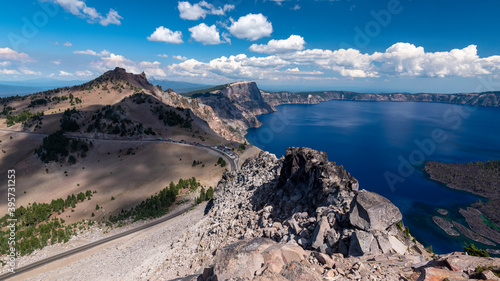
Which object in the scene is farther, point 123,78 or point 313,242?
point 123,78

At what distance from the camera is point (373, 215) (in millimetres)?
17391

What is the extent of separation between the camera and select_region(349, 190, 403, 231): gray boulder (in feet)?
56.5

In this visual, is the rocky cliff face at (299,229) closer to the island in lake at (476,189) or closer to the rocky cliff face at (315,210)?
the rocky cliff face at (315,210)

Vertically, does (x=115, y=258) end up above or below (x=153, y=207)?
above

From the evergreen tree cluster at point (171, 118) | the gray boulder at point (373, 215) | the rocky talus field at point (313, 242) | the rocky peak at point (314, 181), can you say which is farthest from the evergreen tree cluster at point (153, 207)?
the evergreen tree cluster at point (171, 118)

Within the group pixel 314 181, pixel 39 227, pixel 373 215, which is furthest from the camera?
pixel 39 227

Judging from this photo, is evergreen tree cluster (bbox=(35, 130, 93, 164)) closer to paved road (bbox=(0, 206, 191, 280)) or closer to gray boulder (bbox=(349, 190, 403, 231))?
paved road (bbox=(0, 206, 191, 280))

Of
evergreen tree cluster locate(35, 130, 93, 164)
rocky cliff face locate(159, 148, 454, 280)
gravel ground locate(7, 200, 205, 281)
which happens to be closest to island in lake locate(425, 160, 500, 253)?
rocky cliff face locate(159, 148, 454, 280)

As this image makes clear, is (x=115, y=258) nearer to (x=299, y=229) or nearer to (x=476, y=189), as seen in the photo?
(x=299, y=229)

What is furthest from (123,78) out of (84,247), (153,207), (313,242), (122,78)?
(313,242)

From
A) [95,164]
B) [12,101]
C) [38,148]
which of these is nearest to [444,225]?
[95,164]

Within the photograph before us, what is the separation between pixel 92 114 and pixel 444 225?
185m

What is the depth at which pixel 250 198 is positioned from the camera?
3584cm

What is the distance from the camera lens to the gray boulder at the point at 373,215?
1722cm
